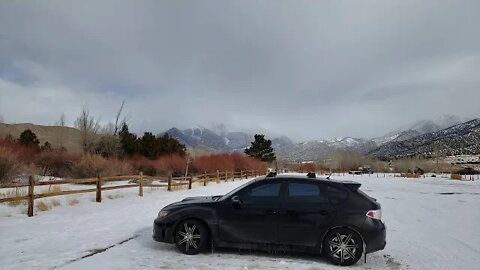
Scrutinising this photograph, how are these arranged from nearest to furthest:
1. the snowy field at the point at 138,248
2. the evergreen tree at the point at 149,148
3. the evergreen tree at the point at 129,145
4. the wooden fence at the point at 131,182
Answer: the snowy field at the point at 138,248 → the wooden fence at the point at 131,182 → the evergreen tree at the point at 129,145 → the evergreen tree at the point at 149,148

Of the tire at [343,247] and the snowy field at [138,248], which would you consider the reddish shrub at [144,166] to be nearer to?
the snowy field at [138,248]

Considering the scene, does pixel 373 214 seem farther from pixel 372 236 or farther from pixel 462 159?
pixel 462 159

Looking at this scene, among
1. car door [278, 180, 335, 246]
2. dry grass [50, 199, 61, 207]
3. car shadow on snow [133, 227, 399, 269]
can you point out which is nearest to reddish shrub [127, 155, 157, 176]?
dry grass [50, 199, 61, 207]

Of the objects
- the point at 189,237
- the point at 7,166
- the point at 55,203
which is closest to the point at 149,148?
the point at 7,166

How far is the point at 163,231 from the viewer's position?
7527mm

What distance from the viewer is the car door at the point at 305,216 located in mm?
6938

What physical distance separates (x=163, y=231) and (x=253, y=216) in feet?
5.60

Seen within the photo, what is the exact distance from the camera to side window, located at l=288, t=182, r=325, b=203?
23.5 ft

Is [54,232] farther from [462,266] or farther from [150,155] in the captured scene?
[150,155]

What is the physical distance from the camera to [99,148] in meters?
47.7

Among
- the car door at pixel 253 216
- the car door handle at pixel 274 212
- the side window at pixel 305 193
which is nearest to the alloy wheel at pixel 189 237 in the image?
the car door at pixel 253 216

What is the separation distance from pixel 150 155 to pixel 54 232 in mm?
40632

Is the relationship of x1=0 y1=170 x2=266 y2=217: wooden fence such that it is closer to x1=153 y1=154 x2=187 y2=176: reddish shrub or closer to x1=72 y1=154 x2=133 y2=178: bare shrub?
x1=72 y1=154 x2=133 y2=178: bare shrub

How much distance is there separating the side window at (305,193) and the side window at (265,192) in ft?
0.76
